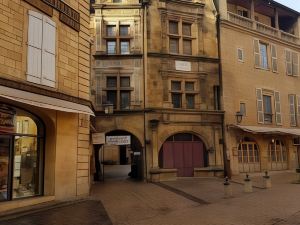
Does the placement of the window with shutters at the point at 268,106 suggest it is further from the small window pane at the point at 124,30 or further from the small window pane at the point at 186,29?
the small window pane at the point at 124,30

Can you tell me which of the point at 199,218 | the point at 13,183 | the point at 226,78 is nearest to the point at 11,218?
the point at 13,183

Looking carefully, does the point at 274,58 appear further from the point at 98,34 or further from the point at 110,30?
the point at 98,34

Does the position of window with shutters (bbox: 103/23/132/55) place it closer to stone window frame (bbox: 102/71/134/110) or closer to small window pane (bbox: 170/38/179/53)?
stone window frame (bbox: 102/71/134/110)

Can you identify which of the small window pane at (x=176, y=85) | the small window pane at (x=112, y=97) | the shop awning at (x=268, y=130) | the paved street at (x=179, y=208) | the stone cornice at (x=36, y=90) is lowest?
the paved street at (x=179, y=208)

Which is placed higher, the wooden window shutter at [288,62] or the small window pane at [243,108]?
the wooden window shutter at [288,62]

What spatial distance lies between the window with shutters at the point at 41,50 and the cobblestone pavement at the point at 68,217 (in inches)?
140

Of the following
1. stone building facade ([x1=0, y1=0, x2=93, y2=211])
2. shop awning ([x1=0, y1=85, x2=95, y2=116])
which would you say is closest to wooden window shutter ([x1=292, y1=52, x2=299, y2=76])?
stone building facade ([x1=0, y1=0, x2=93, y2=211])

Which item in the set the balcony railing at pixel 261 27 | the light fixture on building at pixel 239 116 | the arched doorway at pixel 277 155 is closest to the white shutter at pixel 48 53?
the light fixture on building at pixel 239 116

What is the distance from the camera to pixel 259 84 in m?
22.8

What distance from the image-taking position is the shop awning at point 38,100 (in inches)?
323

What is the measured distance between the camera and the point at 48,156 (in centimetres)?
1062

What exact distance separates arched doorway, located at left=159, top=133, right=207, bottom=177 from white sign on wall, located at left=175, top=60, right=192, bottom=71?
370 cm

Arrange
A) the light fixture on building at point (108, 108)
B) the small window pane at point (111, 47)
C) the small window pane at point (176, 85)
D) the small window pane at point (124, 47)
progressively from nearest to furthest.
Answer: the light fixture on building at point (108, 108) < the small window pane at point (111, 47) < the small window pane at point (124, 47) < the small window pane at point (176, 85)

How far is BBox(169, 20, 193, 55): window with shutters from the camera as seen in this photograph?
2006 centimetres
